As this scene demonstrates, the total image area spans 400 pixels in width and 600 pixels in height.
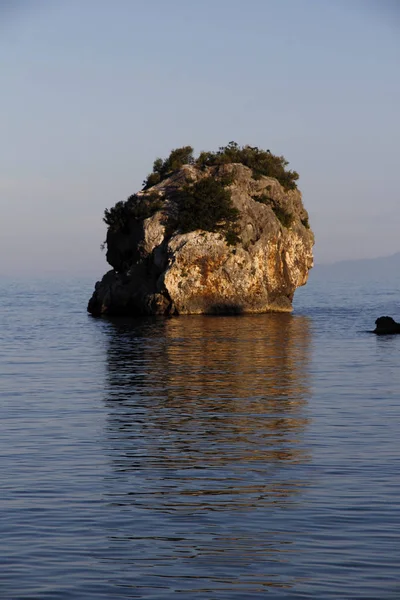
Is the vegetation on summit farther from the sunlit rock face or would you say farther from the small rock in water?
the small rock in water

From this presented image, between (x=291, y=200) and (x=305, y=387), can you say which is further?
(x=291, y=200)

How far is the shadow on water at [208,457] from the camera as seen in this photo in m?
14.9

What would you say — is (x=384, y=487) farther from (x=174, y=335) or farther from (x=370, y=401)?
(x=174, y=335)

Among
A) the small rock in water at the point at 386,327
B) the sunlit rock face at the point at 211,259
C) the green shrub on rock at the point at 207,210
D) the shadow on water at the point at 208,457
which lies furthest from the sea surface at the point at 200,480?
the green shrub on rock at the point at 207,210

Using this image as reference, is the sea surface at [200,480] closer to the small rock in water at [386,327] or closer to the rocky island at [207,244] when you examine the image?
the small rock in water at [386,327]

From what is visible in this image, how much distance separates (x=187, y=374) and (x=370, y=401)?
10439 millimetres

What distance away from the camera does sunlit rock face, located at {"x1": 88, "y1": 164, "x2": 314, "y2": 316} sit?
8125cm

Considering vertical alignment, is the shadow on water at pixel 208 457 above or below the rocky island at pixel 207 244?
below

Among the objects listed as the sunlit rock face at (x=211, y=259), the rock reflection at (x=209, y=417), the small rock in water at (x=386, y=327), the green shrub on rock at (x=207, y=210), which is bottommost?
the rock reflection at (x=209, y=417)

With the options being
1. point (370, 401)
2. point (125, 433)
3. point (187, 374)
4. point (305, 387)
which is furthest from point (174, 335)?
point (125, 433)

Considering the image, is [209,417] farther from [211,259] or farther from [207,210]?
[207,210]

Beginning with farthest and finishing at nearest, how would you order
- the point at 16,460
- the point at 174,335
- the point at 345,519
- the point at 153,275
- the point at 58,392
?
1. the point at 153,275
2. the point at 174,335
3. the point at 58,392
4. the point at 16,460
5. the point at 345,519

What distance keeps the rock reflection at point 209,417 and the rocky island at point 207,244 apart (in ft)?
73.9

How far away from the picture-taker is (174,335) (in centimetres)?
6041
